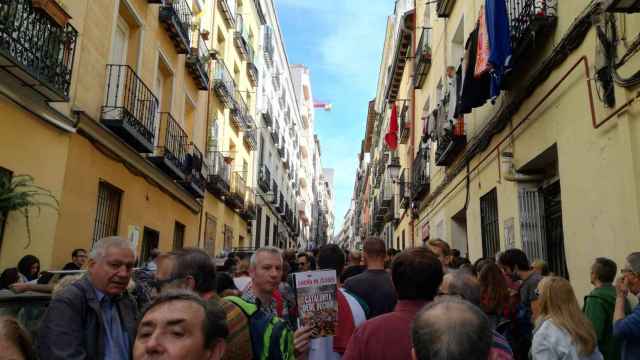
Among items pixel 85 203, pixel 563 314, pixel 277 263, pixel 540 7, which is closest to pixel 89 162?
pixel 85 203

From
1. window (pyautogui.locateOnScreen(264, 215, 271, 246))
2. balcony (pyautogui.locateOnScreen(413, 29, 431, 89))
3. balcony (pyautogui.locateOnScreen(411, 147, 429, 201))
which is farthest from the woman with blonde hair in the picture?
window (pyautogui.locateOnScreen(264, 215, 271, 246))

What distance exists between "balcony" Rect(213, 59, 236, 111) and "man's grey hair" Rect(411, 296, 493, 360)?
16.4 m

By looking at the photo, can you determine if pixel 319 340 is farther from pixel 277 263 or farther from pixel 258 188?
pixel 258 188

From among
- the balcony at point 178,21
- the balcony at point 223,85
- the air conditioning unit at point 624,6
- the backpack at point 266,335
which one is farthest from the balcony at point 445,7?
the backpack at point 266,335

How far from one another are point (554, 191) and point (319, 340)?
5.49 metres

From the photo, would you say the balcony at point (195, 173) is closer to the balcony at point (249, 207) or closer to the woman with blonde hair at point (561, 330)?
the balcony at point (249, 207)

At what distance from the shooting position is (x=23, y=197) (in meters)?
6.60

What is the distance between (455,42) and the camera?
12570 mm

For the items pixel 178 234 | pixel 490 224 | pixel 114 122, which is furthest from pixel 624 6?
pixel 178 234

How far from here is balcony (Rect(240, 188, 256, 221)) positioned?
22609 millimetres

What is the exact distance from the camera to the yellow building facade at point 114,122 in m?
6.92

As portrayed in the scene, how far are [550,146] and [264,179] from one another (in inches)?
821

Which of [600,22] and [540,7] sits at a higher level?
[540,7]

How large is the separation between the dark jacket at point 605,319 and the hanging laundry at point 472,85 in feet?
16.1
